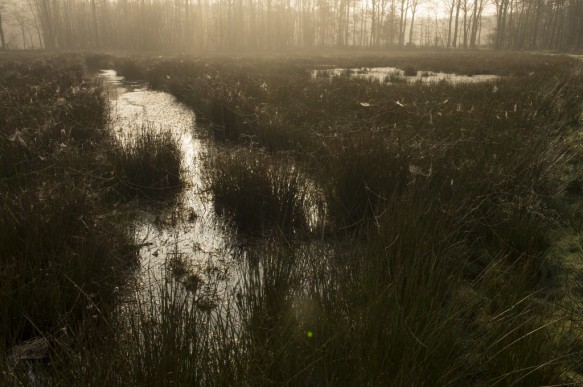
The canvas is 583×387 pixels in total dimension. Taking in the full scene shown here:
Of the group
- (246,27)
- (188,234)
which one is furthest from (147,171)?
(246,27)

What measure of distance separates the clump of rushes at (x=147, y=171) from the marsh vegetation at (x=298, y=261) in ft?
0.09

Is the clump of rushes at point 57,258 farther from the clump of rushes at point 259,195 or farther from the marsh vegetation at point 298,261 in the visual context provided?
the clump of rushes at point 259,195

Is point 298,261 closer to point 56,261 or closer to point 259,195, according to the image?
point 56,261

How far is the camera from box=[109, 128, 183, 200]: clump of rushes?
507 centimetres

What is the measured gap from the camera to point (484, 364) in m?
1.85

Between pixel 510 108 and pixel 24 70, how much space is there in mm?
15311

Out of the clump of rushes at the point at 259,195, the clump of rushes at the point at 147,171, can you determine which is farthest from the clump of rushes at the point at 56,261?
the clump of rushes at the point at 147,171

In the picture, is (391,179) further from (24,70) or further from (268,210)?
(24,70)

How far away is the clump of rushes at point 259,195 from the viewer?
13.8 ft

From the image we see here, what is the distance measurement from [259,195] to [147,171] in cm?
175

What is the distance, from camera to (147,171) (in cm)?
531

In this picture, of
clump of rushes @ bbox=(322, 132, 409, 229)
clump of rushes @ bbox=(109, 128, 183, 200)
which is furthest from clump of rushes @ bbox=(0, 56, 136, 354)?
clump of rushes @ bbox=(322, 132, 409, 229)

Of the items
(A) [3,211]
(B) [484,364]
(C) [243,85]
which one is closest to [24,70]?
(C) [243,85]

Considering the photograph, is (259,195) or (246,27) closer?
(259,195)
